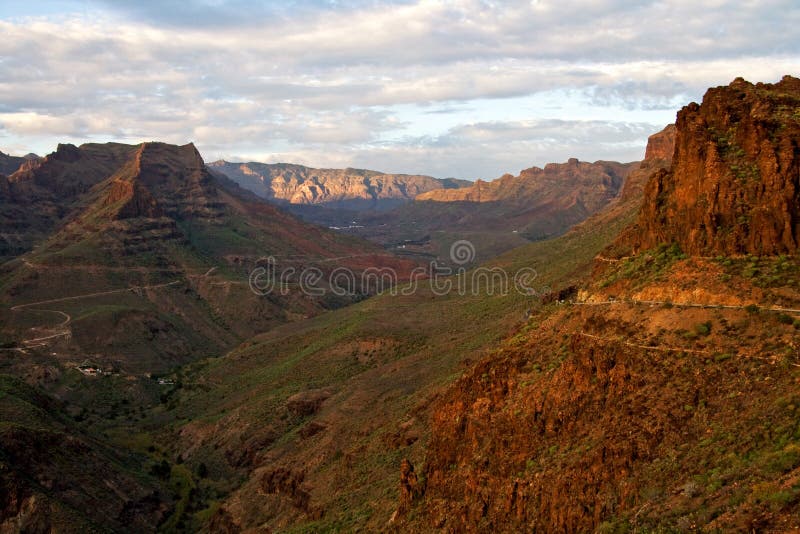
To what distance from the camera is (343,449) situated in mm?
55719

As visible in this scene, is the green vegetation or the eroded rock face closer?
the eroded rock face

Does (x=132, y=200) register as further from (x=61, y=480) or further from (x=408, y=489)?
(x=408, y=489)

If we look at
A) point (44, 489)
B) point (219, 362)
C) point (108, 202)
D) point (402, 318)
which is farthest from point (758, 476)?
point (108, 202)

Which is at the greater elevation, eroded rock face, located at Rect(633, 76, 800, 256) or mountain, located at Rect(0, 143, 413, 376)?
eroded rock face, located at Rect(633, 76, 800, 256)

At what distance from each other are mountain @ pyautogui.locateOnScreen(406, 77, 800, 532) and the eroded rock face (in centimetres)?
8

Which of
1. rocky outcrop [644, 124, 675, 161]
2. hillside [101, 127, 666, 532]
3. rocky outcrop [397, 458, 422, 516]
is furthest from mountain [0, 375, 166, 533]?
rocky outcrop [644, 124, 675, 161]

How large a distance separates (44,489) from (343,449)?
1981cm

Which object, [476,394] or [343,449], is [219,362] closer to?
[343,449]

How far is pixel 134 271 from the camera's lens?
141m

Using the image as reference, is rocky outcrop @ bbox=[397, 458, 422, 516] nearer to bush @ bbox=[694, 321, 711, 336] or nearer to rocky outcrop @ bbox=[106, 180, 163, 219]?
bush @ bbox=[694, 321, 711, 336]

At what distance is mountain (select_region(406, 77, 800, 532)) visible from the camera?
24.6 m

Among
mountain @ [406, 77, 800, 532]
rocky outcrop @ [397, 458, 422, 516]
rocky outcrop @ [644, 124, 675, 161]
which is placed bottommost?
rocky outcrop @ [397, 458, 422, 516]

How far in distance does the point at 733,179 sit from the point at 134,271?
123 meters

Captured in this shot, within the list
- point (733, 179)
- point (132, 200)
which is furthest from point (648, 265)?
point (132, 200)
